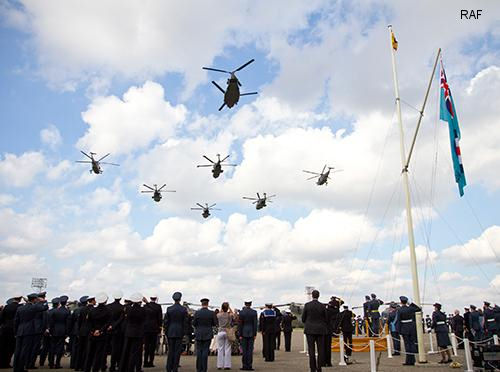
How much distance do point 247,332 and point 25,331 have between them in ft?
19.1

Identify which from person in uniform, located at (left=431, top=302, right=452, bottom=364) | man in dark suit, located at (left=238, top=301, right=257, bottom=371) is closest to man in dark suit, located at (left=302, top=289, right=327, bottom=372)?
man in dark suit, located at (left=238, top=301, right=257, bottom=371)

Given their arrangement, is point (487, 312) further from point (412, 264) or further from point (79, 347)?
point (79, 347)

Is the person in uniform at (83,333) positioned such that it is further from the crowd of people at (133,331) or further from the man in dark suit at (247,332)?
the man in dark suit at (247,332)

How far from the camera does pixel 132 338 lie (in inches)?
412

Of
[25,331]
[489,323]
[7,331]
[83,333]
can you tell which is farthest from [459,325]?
[7,331]

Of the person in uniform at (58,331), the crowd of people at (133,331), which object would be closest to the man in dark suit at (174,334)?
the crowd of people at (133,331)

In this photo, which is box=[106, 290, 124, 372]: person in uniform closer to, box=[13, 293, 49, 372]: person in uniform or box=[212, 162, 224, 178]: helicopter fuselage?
box=[13, 293, 49, 372]: person in uniform

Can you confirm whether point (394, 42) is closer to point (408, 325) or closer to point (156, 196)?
point (408, 325)

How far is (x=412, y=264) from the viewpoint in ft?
47.9

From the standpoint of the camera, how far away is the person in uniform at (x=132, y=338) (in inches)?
408

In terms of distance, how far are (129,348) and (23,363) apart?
8.97 ft

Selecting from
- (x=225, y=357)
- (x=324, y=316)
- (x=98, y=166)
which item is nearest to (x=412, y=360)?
(x=324, y=316)

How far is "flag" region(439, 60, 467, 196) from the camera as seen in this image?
15406 mm

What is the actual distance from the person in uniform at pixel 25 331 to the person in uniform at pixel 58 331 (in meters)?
1.10
